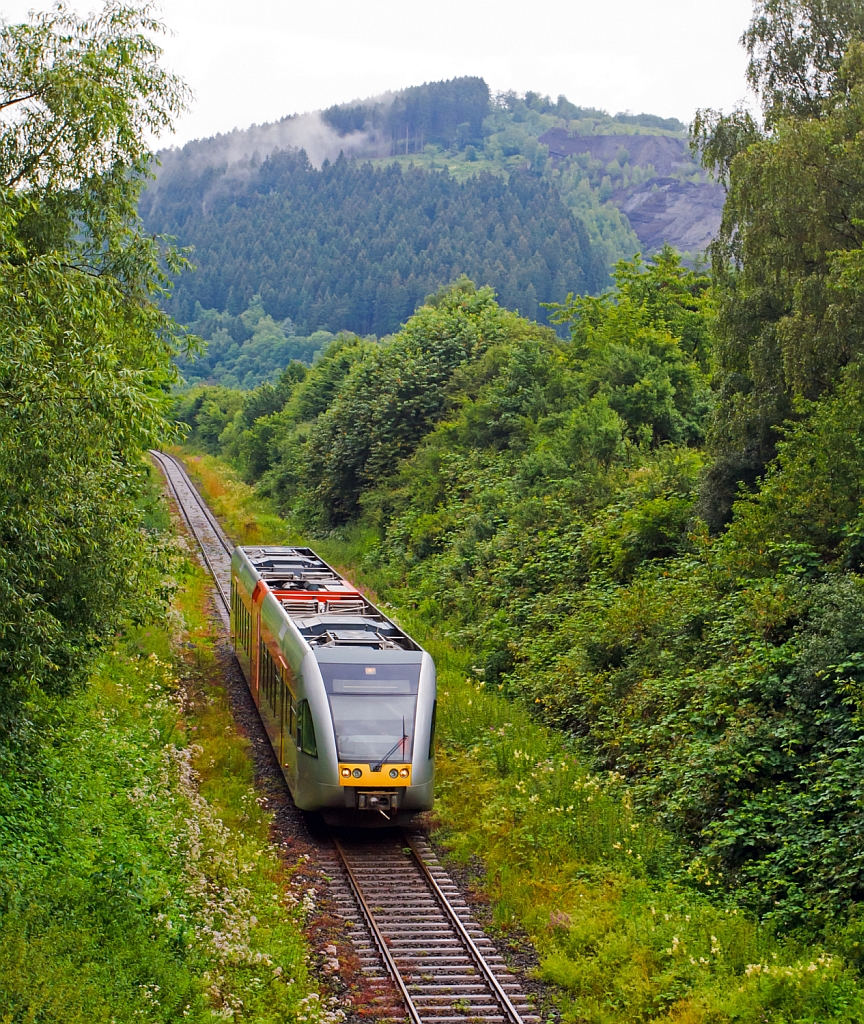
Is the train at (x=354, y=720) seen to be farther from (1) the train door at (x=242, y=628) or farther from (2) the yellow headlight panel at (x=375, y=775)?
(1) the train door at (x=242, y=628)

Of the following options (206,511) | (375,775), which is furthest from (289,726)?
(206,511)

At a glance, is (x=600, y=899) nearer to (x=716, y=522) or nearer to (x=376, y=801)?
(x=376, y=801)

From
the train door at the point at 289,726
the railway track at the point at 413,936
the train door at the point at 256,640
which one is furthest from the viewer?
the train door at the point at 256,640

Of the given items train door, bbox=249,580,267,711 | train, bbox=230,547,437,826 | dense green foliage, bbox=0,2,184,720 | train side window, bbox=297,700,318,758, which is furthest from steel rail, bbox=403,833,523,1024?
train door, bbox=249,580,267,711

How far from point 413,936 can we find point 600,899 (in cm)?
217

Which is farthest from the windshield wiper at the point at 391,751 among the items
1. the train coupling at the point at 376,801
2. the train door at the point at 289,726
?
the train door at the point at 289,726

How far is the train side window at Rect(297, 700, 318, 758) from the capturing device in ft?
45.9

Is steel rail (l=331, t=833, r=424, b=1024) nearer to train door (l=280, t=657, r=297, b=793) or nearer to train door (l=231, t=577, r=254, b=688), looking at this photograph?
train door (l=280, t=657, r=297, b=793)

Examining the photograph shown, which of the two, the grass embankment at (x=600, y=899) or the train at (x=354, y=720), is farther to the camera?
the train at (x=354, y=720)

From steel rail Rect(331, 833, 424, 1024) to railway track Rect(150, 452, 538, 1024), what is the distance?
0.04 feet

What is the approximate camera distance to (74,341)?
31.1 feet

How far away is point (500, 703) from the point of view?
19.1 metres

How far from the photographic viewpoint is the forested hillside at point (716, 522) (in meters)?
12.8

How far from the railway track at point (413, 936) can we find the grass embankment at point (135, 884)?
75 cm
